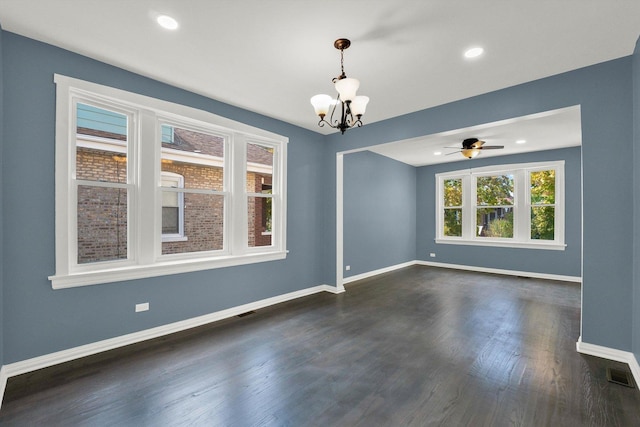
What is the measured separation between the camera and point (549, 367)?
8.50ft

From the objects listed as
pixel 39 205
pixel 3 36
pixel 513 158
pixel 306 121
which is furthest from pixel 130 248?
pixel 513 158

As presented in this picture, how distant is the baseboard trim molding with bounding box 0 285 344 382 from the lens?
2.45 m

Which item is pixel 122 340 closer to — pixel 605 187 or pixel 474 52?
pixel 474 52

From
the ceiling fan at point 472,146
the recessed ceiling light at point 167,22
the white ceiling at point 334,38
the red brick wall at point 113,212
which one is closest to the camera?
the white ceiling at point 334,38

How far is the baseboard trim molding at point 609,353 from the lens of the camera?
8.36 feet

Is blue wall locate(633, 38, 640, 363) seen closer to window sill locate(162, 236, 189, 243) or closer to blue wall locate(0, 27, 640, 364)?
blue wall locate(0, 27, 640, 364)

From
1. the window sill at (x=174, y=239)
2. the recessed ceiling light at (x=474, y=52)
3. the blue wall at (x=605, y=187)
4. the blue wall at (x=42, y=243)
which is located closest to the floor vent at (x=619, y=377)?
the blue wall at (x=605, y=187)

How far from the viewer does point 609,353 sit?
276cm

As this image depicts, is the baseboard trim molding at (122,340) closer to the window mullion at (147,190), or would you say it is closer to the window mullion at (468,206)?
the window mullion at (147,190)

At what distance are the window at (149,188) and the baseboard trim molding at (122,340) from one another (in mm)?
623

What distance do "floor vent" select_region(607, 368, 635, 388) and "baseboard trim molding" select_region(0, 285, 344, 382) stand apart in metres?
3.74

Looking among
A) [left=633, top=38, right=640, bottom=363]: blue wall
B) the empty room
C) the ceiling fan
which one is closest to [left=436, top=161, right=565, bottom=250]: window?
the ceiling fan

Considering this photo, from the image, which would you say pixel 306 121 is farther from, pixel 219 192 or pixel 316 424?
pixel 316 424

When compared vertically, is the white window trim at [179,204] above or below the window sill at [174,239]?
above
